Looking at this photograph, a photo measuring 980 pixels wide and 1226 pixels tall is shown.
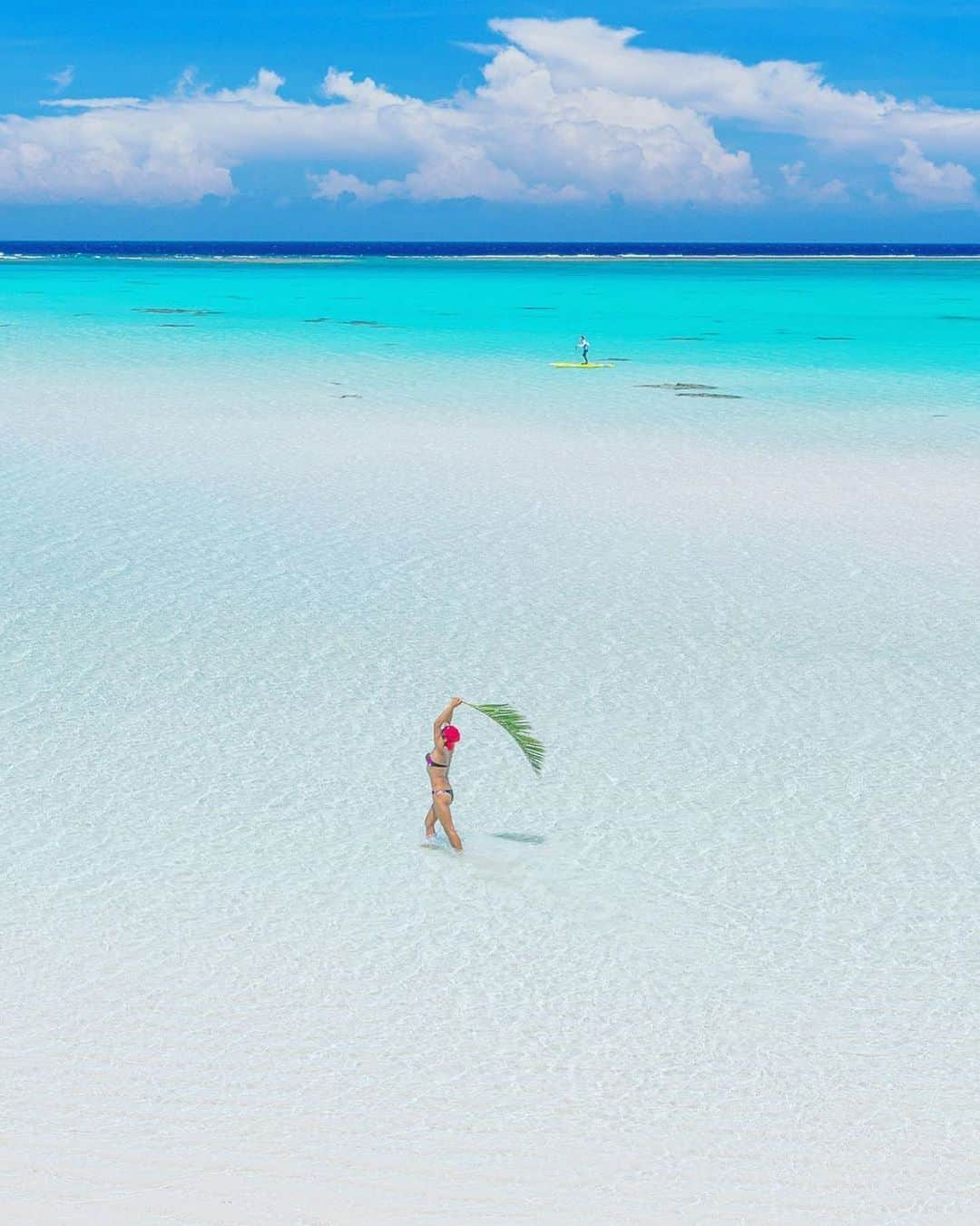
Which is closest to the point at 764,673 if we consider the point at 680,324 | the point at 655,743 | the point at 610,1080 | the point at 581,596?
the point at 655,743

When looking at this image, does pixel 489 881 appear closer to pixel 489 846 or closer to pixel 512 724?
pixel 489 846

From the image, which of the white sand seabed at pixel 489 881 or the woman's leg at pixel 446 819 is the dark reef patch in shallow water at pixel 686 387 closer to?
the white sand seabed at pixel 489 881

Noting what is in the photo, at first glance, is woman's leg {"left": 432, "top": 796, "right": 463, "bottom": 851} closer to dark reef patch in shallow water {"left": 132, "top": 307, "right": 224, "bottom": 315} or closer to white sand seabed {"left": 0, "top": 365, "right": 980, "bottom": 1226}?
white sand seabed {"left": 0, "top": 365, "right": 980, "bottom": 1226}

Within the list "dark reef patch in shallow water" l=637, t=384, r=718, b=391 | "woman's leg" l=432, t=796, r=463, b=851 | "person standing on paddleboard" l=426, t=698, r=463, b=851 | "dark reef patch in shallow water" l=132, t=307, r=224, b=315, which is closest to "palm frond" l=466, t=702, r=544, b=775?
"person standing on paddleboard" l=426, t=698, r=463, b=851

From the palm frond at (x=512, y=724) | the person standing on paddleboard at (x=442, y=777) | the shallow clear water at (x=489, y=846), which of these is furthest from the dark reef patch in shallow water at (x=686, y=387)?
the person standing on paddleboard at (x=442, y=777)

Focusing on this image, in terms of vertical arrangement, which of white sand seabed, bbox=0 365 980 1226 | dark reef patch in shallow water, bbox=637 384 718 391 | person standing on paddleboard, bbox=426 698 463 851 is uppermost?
dark reef patch in shallow water, bbox=637 384 718 391

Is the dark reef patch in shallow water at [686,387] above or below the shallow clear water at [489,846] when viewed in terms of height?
above

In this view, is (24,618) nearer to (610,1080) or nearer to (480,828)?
(480,828)
